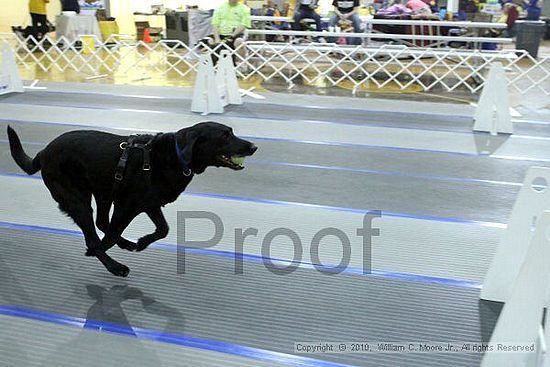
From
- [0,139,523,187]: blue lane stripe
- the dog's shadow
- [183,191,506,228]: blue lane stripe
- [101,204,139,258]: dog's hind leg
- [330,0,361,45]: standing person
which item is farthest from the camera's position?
[330,0,361,45]: standing person

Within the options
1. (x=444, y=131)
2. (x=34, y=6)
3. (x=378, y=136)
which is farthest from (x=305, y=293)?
(x=34, y=6)

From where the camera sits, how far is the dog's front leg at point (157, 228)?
10.2ft

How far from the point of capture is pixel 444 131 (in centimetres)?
690

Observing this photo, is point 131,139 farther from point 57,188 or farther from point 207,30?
point 207,30

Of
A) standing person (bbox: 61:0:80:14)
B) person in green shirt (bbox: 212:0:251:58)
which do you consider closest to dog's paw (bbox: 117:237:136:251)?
person in green shirt (bbox: 212:0:251:58)

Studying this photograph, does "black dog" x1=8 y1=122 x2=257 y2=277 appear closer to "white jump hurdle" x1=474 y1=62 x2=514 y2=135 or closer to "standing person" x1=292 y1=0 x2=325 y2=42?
"white jump hurdle" x1=474 y1=62 x2=514 y2=135

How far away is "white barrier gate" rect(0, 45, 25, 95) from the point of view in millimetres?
8788

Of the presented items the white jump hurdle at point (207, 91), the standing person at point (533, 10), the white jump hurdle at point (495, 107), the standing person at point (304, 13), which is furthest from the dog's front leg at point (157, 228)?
the standing person at point (533, 10)

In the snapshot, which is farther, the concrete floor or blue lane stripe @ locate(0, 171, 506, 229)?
blue lane stripe @ locate(0, 171, 506, 229)

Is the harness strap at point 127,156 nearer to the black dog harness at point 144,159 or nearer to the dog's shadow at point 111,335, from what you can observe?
the black dog harness at point 144,159

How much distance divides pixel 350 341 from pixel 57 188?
165 cm

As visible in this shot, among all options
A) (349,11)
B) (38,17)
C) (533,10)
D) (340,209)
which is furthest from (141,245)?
(533,10)

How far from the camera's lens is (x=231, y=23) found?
1091 cm

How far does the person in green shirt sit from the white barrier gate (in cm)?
359
